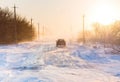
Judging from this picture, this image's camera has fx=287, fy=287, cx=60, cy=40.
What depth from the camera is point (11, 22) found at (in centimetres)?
5509

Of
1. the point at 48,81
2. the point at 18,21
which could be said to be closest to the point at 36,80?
the point at 48,81

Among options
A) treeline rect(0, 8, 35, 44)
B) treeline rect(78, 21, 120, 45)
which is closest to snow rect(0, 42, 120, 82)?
treeline rect(78, 21, 120, 45)

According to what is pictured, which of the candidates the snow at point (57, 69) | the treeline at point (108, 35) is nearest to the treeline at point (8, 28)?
the treeline at point (108, 35)

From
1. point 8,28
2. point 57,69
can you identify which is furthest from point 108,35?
point 57,69

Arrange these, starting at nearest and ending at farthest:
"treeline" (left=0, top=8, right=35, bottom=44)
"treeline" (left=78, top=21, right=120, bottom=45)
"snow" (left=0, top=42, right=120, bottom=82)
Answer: "snow" (left=0, top=42, right=120, bottom=82), "treeline" (left=78, top=21, right=120, bottom=45), "treeline" (left=0, top=8, right=35, bottom=44)

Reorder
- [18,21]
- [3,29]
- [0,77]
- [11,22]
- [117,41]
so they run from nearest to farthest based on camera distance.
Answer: [0,77] < [117,41] < [3,29] < [11,22] < [18,21]

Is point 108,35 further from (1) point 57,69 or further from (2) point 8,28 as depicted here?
(1) point 57,69

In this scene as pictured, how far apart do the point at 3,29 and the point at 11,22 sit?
12.6 ft

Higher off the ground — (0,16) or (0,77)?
(0,16)

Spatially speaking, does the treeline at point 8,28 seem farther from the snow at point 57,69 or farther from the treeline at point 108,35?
the snow at point 57,69

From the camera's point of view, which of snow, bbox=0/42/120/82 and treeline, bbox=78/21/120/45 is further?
treeline, bbox=78/21/120/45

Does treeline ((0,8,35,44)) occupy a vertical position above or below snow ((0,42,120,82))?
above

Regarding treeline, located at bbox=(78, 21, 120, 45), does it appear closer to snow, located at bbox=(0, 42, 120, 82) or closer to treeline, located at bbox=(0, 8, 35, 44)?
treeline, located at bbox=(0, 8, 35, 44)

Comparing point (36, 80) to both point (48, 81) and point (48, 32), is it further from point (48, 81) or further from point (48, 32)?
point (48, 32)
